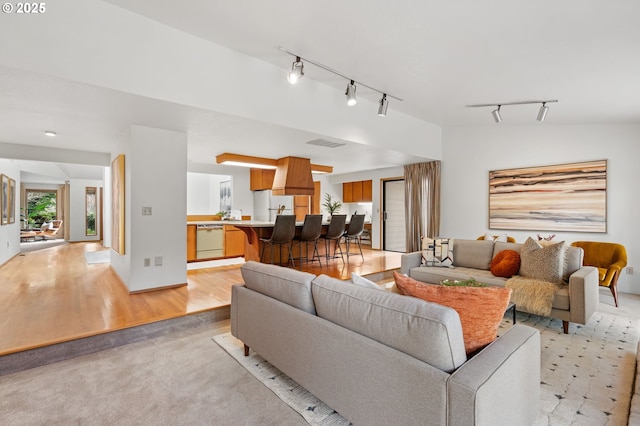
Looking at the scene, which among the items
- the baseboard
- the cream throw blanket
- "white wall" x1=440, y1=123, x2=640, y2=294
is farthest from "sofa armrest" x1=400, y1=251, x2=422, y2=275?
the baseboard

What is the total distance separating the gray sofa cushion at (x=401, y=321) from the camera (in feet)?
4.21

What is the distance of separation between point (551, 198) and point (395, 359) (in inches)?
198

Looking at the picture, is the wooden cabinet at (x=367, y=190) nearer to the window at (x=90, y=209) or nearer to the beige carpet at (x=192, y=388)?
the beige carpet at (x=192, y=388)

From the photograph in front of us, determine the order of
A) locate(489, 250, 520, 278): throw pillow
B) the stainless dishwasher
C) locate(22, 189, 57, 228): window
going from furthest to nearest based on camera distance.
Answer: locate(22, 189, 57, 228): window, the stainless dishwasher, locate(489, 250, 520, 278): throw pillow

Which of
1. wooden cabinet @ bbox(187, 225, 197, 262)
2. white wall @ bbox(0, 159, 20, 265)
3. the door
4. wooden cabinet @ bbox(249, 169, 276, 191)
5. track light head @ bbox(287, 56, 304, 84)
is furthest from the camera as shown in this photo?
the door

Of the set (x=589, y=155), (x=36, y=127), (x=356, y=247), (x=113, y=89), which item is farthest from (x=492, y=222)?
(x=36, y=127)

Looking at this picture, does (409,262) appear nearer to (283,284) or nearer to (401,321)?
(283,284)

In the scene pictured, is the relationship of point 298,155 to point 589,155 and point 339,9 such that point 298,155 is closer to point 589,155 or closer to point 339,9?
point 339,9

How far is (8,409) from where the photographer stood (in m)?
1.89

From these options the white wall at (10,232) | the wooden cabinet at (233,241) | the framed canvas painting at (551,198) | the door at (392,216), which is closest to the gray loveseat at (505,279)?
the framed canvas painting at (551,198)

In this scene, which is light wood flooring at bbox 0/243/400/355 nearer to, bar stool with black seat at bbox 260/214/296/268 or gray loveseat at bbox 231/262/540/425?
bar stool with black seat at bbox 260/214/296/268

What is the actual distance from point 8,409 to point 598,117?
6.71 m

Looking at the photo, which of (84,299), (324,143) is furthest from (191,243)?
(324,143)

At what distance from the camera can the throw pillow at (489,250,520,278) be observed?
3.58 metres
